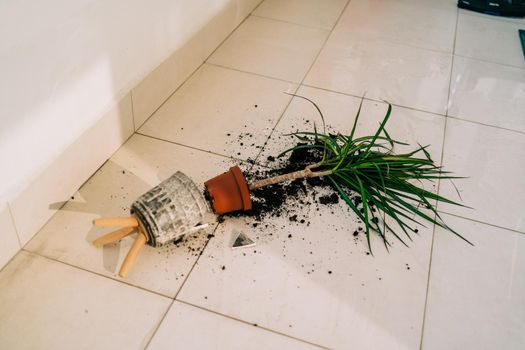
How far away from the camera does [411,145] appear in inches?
72.8

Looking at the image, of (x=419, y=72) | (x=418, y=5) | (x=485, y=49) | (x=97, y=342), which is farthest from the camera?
(x=418, y=5)

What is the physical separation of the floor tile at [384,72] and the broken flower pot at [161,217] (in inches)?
43.1

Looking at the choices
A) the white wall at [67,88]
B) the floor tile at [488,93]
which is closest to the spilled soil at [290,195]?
the white wall at [67,88]

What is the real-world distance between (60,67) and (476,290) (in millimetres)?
1339

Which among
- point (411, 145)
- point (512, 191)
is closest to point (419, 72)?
point (411, 145)

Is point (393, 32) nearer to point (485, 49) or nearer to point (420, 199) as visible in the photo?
point (485, 49)

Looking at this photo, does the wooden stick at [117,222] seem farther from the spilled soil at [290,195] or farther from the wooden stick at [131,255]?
the spilled soil at [290,195]

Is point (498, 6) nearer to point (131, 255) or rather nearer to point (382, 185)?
point (382, 185)

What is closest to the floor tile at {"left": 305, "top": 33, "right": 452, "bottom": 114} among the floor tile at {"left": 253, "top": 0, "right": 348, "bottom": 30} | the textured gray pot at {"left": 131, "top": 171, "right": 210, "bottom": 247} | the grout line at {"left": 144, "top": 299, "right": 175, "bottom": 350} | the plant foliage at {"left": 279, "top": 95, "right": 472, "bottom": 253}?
the floor tile at {"left": 253, "top": 0, "right": 348, "bottom": 30}

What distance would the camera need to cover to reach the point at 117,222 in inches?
48.3

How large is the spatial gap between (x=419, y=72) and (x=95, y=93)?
1.60m

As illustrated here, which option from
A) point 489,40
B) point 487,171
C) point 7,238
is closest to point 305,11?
point 489,40

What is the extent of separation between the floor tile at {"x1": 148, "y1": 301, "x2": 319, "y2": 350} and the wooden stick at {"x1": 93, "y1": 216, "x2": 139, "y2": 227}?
25 centimetres

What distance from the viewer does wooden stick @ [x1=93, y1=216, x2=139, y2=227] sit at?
1194mm
